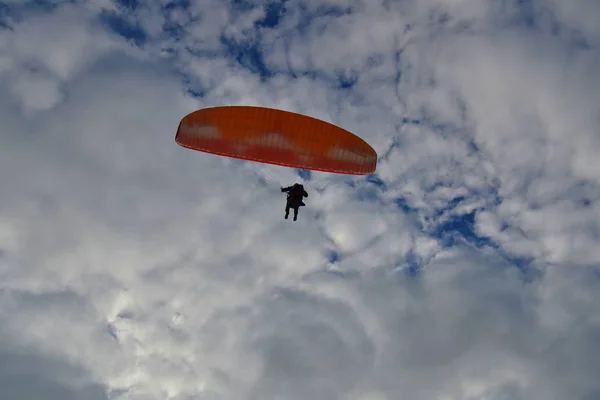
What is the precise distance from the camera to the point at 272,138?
130ft

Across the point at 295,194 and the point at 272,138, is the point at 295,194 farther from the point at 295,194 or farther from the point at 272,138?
the point at 272,138

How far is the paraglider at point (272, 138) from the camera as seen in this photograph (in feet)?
129

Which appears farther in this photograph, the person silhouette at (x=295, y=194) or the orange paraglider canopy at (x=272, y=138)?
the person silhouette at (x=295, y=194)

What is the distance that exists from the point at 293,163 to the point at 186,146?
316 inches

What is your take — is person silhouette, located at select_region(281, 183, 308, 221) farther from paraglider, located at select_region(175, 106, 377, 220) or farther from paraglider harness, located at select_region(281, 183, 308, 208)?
paraglider, located at select_region(175, 106, 377, 220)

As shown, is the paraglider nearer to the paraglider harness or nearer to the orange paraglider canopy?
the orange paraglider canopy

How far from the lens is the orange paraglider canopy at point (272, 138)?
39.2 m

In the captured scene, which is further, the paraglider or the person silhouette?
the person silhouette

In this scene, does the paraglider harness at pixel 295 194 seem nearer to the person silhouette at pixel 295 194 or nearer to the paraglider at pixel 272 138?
the person silhouette at pixel 295 194

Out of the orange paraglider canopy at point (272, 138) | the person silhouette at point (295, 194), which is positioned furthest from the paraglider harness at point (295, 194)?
the orange paraglider canopy at point (272, 138)

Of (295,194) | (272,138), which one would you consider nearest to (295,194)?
(295,194)

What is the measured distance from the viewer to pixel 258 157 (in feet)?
133

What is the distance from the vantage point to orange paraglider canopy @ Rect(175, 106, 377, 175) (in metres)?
39.2

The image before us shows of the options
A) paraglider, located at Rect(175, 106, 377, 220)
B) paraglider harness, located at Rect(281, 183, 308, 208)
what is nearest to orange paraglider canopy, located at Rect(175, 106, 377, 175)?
paraglider, located at Rect(175, 106, 377, 220)
